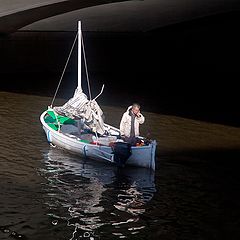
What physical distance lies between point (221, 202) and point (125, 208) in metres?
1.89

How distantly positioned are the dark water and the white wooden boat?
0.22 m

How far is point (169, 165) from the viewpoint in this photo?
13719 mm

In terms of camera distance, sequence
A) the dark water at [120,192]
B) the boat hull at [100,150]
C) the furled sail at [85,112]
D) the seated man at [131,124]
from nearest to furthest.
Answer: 1. the dark water at [120,192]
2. the boat hull at [100,150]
3. the seated man at [131,124]
4. the furled sail at [85,112]

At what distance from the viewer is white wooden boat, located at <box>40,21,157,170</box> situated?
1316 centimetres

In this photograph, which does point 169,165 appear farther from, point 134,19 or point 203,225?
point 134,19

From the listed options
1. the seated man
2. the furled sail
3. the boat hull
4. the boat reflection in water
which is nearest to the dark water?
the boat reflection in water

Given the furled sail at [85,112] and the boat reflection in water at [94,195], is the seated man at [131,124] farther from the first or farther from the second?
the furled sail at [85,112]

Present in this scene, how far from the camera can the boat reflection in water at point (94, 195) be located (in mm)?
9594

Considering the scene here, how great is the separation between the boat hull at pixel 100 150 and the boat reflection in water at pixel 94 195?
0.51 ft

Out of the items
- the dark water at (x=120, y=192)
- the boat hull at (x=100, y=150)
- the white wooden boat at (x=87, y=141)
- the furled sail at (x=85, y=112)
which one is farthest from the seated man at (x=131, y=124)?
the furled sail at (x=85, y=112)

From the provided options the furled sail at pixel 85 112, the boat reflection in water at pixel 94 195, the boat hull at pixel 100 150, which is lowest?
the boat reflection in water at pixel 94 195

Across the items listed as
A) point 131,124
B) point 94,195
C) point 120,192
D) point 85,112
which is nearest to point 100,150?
point 131,124

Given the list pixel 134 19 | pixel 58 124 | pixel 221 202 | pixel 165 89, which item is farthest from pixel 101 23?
pixel 221 202

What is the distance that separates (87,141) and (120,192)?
3.28 metres
